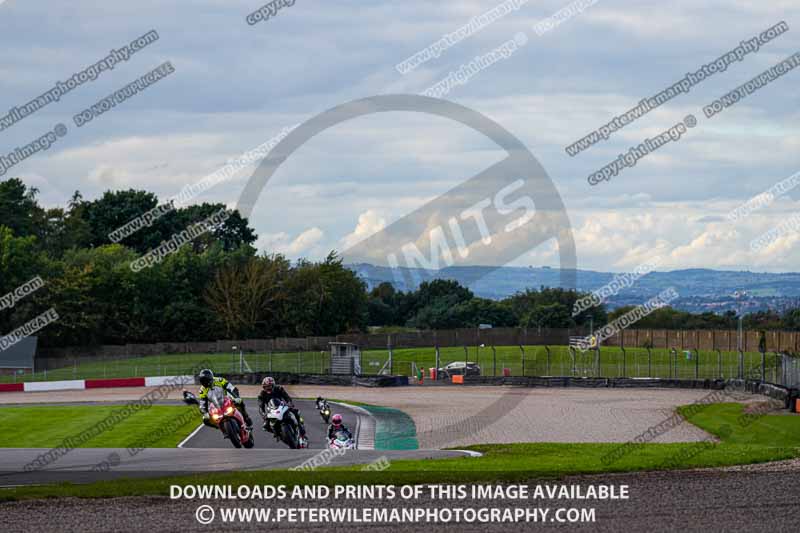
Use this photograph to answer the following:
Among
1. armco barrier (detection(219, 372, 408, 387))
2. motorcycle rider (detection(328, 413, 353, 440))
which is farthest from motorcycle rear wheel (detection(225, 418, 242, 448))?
armco barrier (detection(219, 372, 408, 387))

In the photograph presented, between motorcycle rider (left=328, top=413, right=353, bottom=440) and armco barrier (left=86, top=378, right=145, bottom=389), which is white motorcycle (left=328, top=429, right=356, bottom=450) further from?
armco barrier (left=86, top=378, right=145, bottom=389)

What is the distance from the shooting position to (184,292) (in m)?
97.0

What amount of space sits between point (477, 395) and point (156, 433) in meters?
22.0

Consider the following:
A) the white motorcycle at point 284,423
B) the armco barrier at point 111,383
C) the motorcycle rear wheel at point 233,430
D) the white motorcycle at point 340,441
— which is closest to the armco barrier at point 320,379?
the armco barrier at point 111,383

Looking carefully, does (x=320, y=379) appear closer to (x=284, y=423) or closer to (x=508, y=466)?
(x=284, y=423)

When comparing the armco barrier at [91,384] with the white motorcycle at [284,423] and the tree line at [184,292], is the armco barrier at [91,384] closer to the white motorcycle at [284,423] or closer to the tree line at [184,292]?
the tree line at [184,292]

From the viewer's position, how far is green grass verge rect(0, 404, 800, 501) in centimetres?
1661

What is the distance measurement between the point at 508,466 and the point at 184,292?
80.7 meters

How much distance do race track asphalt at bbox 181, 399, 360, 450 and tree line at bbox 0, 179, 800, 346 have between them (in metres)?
50.2

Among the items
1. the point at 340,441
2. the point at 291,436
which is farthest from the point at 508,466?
the point at 291,436

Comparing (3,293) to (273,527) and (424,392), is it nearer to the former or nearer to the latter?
(424,392)

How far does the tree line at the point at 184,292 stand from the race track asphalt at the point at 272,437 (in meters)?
50.2

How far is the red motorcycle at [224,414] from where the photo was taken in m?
21.0

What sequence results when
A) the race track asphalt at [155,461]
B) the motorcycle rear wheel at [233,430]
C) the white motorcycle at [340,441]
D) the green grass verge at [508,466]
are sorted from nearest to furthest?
the green grass verge at [508,466], the race track asphalt at [155,461], the motorcycle rear wheel at [233,430], the white motorcycle at [340,441]
